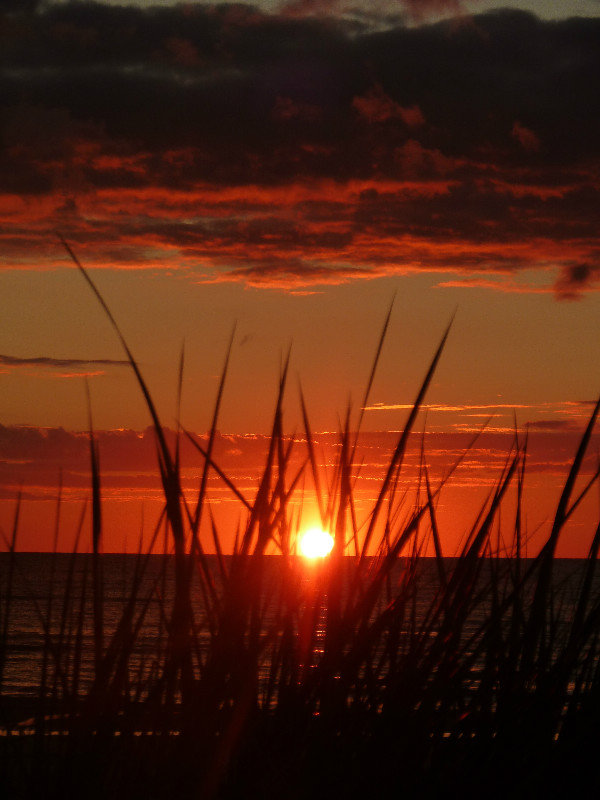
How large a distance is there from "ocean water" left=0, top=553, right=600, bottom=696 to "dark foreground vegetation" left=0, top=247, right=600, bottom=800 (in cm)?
2

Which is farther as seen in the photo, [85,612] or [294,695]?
[85,612]

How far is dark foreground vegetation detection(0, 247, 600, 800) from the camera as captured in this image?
145 centimetres

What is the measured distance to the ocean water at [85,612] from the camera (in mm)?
1571

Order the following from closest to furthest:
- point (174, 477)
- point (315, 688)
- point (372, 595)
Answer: point (174, 477) < point (372, 595) < point (315, 688)

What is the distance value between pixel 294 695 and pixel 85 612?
3095mm

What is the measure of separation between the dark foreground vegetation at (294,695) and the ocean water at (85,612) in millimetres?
21

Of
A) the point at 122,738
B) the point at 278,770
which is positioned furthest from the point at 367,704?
the point at 122,738

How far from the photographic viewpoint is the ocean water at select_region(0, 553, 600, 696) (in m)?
1.57

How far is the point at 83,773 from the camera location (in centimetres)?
143

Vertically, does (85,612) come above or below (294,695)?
above

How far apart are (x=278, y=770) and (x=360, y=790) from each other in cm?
14

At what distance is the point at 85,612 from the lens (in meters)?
4.57

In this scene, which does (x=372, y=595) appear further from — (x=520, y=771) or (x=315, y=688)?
(x=520, y=771)

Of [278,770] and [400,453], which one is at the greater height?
[400,453]
